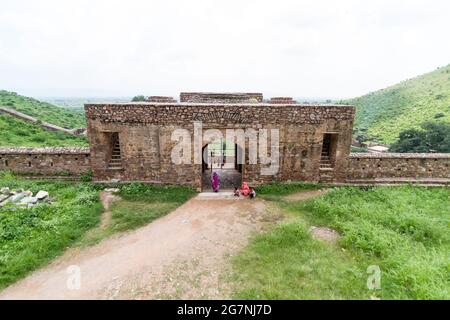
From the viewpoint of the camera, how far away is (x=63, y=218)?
7469 millimetres

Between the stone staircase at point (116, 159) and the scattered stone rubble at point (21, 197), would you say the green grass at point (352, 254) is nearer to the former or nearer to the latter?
the stone staircase at point (116, 159)

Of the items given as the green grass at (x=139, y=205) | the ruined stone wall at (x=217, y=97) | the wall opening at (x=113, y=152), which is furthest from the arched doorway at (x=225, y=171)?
the wall opening at (x=113, y=152)

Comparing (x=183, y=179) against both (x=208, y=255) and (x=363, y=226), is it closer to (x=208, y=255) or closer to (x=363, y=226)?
(x=208, y=255)

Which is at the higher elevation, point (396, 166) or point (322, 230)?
point (396, 166)

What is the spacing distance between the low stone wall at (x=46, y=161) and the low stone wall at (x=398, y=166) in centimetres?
1096

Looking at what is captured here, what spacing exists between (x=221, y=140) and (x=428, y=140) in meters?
21.2

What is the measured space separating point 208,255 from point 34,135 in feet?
61.2

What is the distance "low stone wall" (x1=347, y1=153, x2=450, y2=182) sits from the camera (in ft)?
35.3

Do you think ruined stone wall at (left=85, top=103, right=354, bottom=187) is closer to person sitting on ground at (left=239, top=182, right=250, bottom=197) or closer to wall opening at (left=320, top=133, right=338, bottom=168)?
wall opening at (left=320, top=133, right=338, bottom=168)

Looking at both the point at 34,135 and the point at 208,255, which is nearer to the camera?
the point at 208,255

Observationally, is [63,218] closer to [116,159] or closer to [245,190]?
[116,159]

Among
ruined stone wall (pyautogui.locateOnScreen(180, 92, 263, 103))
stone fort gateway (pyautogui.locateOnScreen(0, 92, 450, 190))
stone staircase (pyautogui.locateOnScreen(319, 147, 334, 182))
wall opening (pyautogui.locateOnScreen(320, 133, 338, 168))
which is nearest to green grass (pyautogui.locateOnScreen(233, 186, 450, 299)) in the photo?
stone staircase (pyautogui.locateOnScreen(319, 147, 334, 182))
